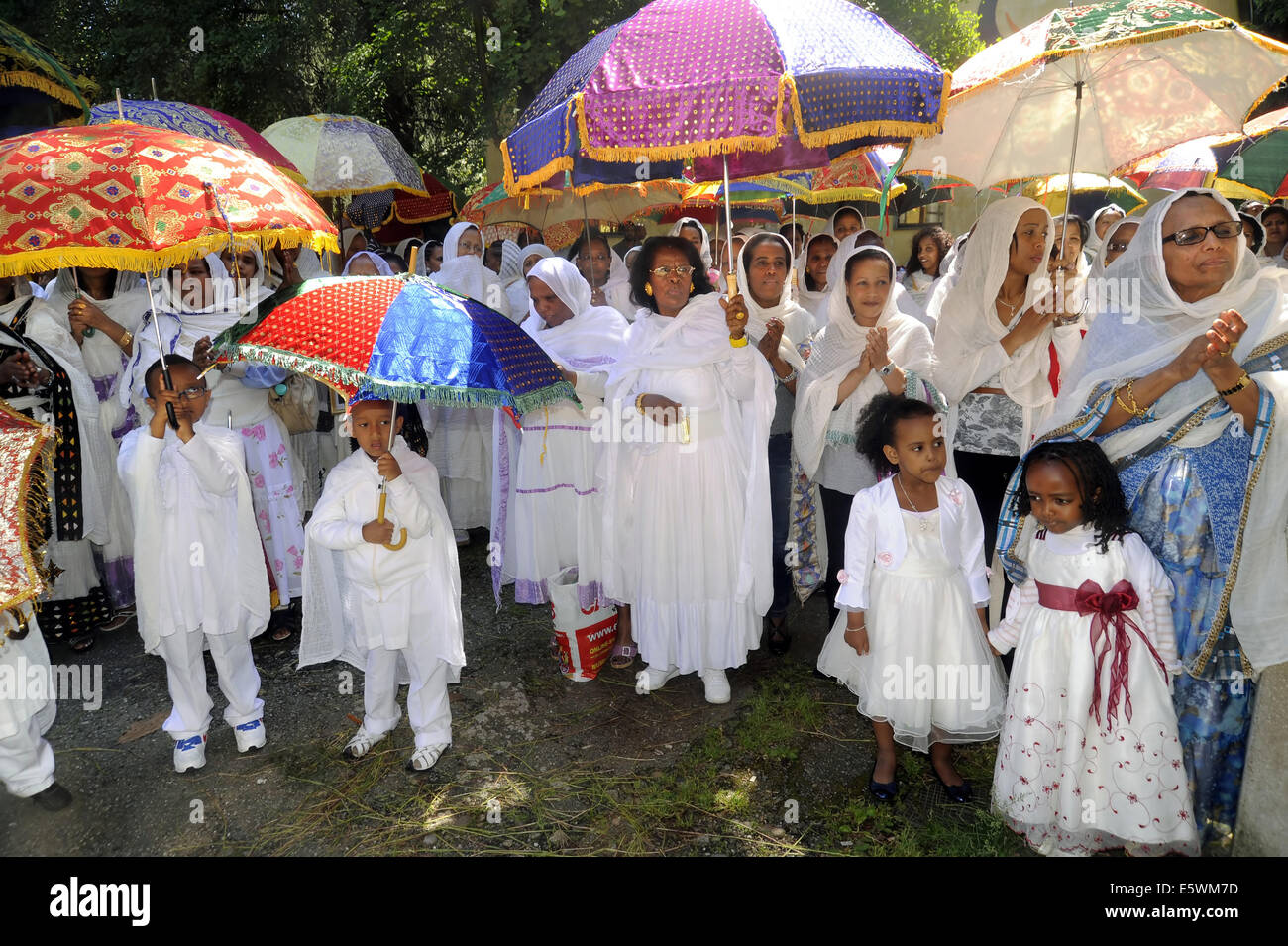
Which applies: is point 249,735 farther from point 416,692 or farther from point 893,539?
point 893,539

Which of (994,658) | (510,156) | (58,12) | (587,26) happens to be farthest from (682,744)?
(58,12)

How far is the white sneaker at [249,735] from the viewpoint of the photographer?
3855 millimetres

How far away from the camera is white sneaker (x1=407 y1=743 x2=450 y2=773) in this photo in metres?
3.69

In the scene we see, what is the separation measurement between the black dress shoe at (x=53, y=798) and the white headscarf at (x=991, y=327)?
13.5 feet

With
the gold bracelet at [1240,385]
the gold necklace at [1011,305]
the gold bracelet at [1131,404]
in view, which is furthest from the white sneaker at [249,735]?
the gold bracelet at [1240,385]

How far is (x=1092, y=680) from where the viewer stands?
2850mm

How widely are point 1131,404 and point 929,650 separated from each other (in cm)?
116

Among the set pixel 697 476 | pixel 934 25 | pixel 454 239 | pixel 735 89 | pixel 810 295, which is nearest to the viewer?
pixel 735 89

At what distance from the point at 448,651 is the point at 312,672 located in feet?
4.66

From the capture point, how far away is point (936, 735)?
3.51m

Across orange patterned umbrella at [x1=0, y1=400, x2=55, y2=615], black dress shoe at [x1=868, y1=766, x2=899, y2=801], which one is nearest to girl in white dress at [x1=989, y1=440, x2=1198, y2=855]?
black dress shoe at [x1=868, y1=766, x2=899, y2=801]

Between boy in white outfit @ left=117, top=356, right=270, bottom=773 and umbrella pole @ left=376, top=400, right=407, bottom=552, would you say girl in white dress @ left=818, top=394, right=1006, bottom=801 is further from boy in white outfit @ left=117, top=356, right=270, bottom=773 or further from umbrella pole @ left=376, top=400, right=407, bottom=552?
boy in white outfit @ left=117, top=356, right=270, bottom=773

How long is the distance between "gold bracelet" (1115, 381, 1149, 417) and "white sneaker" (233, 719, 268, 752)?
148 inches

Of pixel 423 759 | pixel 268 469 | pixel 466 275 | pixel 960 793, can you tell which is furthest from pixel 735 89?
pixel 466 275
